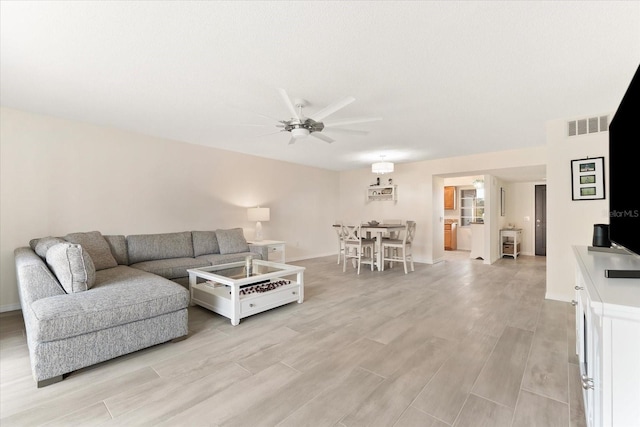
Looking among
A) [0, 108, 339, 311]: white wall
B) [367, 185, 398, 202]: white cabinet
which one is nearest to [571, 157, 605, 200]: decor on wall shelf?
[367, 185, 398, 202]: white cabinet

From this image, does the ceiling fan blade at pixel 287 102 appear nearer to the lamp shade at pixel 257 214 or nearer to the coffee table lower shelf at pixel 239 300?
the coffee table lower shelf at pixel 239 300

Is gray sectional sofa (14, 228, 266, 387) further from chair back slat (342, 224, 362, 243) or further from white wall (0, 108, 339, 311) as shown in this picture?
chair back slat (342, 224, 362, 243)

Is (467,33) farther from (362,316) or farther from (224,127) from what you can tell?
(224,127)

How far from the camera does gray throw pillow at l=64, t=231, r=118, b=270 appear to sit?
11.0ft

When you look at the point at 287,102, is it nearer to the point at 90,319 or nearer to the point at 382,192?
the point at 90,319

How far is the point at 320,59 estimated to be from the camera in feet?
7.18

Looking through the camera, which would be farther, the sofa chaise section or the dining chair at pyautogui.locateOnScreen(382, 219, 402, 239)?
the dining chair at pyautogui.locateOnScreen(382, 219, 402, 239)

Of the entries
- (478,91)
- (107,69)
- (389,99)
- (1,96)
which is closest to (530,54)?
(478,91)

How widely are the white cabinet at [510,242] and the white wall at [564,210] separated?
354cm

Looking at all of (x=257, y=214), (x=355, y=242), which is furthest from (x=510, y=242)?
(x=257, y=214)

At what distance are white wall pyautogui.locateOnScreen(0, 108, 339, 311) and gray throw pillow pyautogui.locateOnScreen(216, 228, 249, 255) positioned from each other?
0.48 metres

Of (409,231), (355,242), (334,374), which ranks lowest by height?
(334,374)

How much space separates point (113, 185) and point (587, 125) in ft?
20.6

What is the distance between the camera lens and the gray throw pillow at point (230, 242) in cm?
469
